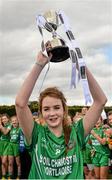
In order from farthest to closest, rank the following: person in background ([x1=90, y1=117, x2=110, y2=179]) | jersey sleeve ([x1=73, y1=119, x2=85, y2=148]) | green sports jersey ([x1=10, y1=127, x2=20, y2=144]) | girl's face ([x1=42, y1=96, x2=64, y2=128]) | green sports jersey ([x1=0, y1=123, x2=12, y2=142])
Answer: green sports jersey ([x1=0, y1=123, x2=12, y2=142]) < green sports jersey ([x1=10, y1=127, x2=20, y2=144]) < person in background ([x1=90, y1=117, x2=110, y2=179]) < jersey sleeve ([x1=73, y1=119, x2=85, y2=148]) < girl's face ([x1=42, y1=96, x2=64, y2=128])

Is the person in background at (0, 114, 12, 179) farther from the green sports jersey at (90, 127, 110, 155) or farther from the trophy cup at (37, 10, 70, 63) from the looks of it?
the trophy cup at (37, 10, 70, 63)

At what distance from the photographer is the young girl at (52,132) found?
12.0ft

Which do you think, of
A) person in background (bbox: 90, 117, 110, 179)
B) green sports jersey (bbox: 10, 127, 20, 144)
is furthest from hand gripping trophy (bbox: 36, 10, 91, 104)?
green sports jersey (bbox: 10, 127, 20, 144)

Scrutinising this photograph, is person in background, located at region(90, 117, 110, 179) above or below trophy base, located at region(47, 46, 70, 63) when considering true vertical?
below

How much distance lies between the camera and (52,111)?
3727 millimetres

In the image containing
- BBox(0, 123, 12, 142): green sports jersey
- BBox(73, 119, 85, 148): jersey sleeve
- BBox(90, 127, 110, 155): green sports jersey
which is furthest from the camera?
BBox(0, 123, 12, 142): green sports jersey

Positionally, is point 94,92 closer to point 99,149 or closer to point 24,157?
point 99,149

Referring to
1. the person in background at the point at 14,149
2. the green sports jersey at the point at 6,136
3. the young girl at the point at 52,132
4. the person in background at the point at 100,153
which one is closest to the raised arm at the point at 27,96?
the young girl at the point at 52,132

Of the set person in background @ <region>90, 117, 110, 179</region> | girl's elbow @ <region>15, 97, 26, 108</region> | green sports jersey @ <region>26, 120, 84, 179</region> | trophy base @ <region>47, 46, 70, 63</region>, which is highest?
trophy base @ <region>47, 46, 70, 63</region>

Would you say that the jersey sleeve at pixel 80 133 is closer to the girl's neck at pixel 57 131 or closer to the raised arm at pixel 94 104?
the raised arm at pixel 94 104

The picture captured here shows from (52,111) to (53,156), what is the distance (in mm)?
363

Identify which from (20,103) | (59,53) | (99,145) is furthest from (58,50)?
(99,145)

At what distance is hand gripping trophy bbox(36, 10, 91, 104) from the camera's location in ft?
12.2

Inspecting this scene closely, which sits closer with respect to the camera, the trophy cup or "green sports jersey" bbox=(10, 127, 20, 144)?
the trophy cup
